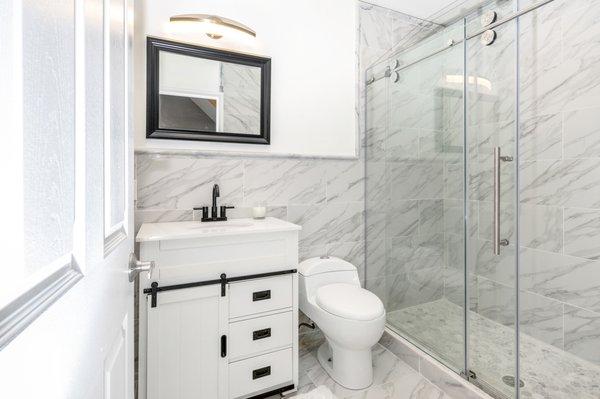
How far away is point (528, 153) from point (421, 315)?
1287 millimetres

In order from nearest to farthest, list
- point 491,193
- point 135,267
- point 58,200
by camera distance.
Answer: point 58,200 < point 135,267 < point 491,193

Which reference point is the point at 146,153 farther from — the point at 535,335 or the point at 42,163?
the point at 535,335

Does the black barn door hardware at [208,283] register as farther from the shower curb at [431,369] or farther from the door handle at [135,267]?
the shower curb at [431,369]

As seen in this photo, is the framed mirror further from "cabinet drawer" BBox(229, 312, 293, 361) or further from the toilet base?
the toilet base

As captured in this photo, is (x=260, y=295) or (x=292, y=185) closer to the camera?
(x=260, y=295)

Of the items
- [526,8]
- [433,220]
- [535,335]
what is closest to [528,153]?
[433,220]

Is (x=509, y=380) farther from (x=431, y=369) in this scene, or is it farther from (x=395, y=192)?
(x=395, y=192)

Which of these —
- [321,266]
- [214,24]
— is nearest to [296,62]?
[214,24]

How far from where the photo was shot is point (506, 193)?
5.23 ft

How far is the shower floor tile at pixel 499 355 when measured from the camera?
1.57m

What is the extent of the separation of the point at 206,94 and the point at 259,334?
1.44 m

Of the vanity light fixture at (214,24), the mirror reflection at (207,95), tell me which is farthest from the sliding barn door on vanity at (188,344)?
the vanity light fixture at (214,24)

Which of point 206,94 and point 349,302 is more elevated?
point 206,94

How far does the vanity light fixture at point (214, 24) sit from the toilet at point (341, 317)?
1.54 meters
